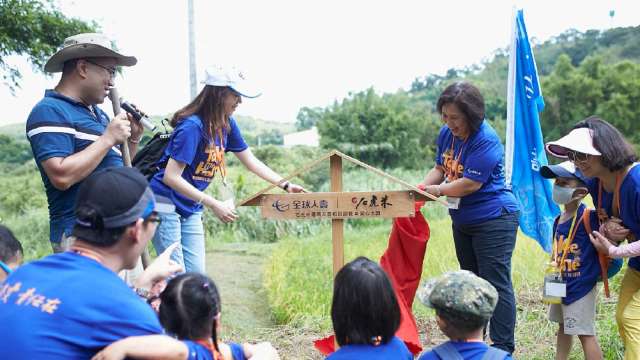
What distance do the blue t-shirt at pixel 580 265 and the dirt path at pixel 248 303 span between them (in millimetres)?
1767

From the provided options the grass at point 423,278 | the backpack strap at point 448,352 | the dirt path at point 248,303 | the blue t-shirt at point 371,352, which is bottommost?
the dirt path at point 248,303

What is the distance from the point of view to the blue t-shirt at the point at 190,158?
3.32 meters

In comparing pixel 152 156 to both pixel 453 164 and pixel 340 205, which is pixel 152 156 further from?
pixel 453 164

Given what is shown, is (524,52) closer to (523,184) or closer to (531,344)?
(523,184)

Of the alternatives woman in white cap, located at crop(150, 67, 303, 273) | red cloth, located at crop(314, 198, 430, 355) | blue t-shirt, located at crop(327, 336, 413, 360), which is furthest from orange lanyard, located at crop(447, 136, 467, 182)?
blue t-shirt, located at crop(327, 336, 413, 360)

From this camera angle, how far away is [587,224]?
3.36 meters

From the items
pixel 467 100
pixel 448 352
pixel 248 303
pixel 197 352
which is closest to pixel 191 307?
pixel 197 352

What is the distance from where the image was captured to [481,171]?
11.5 feet

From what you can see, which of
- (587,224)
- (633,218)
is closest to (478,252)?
(587,224)

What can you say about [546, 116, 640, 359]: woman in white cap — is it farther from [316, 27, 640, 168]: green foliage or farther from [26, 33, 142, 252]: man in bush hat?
[316, 27, 640, 168]: green foliage

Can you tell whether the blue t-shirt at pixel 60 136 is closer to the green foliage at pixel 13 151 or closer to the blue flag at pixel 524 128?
the blue flag at pixel 524 128

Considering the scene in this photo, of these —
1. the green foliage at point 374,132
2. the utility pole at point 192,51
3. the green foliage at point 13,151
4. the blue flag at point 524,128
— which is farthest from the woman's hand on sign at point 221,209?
the green foliage at point 374,132

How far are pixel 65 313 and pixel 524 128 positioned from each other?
4.02 meters

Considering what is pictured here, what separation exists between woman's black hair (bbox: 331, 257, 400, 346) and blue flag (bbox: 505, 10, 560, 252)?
2.74 m
